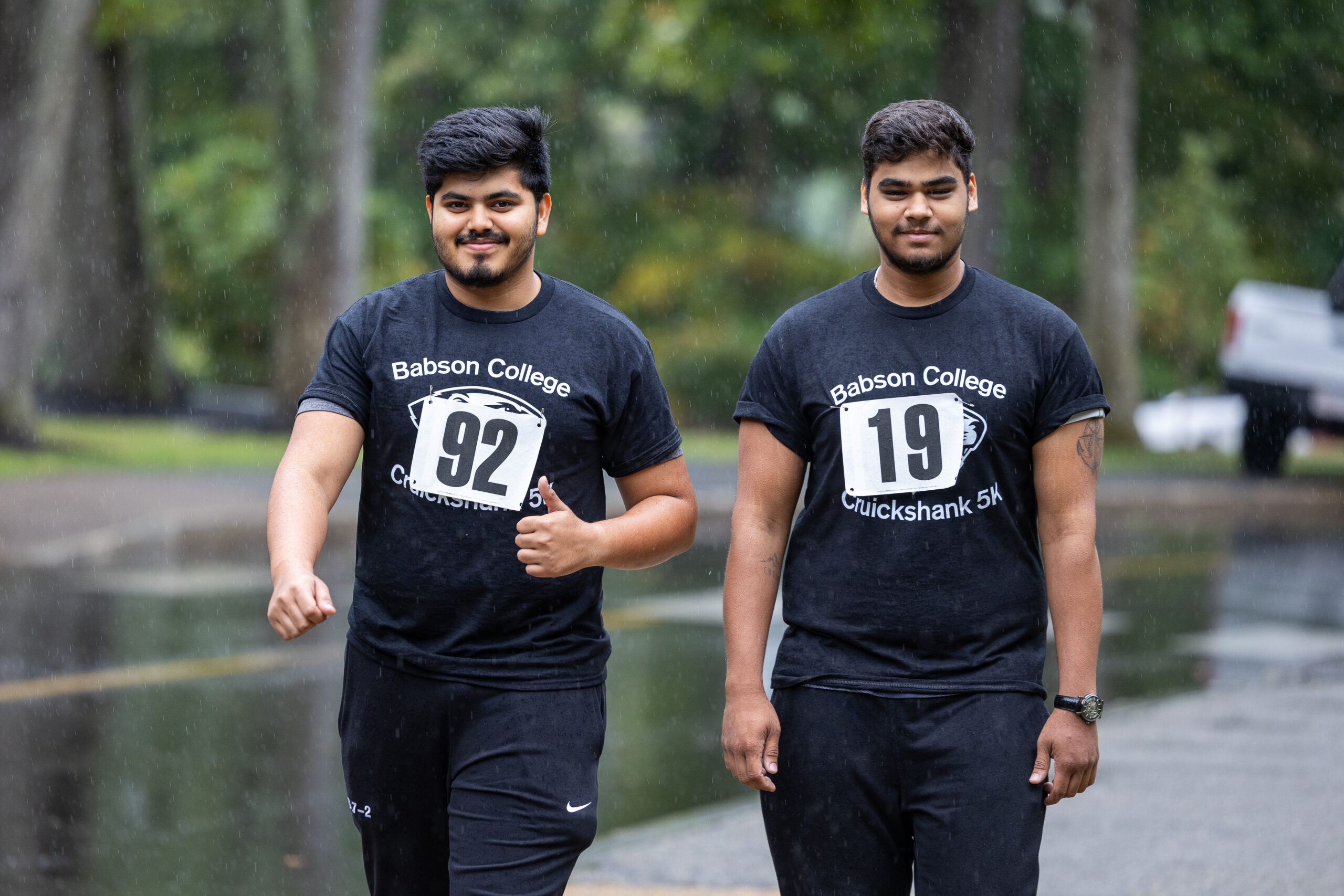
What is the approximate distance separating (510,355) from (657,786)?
3721 mm

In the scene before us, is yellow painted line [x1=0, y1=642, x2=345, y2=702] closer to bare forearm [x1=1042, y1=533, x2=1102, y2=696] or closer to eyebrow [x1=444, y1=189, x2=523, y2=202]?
eyebrow [x1=444, y1=189, x2=523, y2=202]

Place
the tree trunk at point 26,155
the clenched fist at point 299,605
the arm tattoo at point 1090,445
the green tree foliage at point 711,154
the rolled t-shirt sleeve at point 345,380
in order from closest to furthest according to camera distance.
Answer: the clenched fist at point 299,605, the arm tattoo at point 1090,445, the rolled t-shirt sleeve at point 345,380, the tree trunk at point 26,155, the green tree foliage at point 711,154

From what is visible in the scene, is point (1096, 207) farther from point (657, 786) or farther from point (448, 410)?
point (448, 410)

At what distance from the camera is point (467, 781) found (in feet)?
11.4

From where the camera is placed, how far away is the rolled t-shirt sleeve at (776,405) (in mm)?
3471

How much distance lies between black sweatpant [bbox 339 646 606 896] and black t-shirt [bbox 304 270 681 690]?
47 millimetres

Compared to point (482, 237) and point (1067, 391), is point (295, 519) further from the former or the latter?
point (1067, 391)

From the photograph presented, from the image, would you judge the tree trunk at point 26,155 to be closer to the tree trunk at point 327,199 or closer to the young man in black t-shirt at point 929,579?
the tree trunk at point 327,199

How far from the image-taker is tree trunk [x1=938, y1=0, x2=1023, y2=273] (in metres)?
20.2

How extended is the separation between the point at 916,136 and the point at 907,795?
119cm

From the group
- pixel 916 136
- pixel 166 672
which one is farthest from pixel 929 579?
pixel 166 672

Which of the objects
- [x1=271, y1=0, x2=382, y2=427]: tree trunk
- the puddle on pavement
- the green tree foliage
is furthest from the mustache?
the green tree foliage

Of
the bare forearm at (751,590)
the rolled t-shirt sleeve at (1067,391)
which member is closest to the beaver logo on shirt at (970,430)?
the rolled t-shirt sleeve at (1067,391)

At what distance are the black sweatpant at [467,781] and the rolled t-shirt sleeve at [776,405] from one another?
62 centimetres
